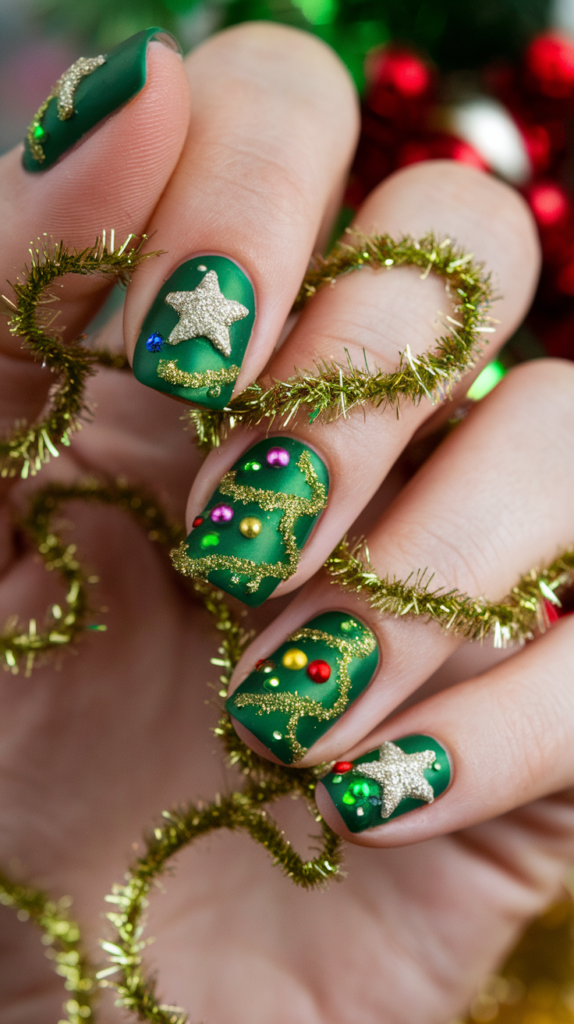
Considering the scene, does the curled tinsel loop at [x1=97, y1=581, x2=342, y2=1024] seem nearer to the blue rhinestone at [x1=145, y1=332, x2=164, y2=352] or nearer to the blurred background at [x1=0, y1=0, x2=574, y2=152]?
the blue rhinestone at [x1=145, y1=332, x2=164, y2=352]

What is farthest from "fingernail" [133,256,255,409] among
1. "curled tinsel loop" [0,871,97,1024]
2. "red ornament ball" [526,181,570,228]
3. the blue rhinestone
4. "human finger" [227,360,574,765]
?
"red ornament ball" [526,181,570,228]

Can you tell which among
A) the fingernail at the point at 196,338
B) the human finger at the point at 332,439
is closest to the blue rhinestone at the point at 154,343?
the fingernail at the point at 196,338

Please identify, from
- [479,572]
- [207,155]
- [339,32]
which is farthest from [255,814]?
[339,32]

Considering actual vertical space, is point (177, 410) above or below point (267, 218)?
below

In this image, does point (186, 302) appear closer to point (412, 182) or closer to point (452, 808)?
point (412, 182)

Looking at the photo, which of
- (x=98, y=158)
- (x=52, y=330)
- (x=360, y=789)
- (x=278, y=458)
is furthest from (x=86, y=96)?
(x=360, y=789)
